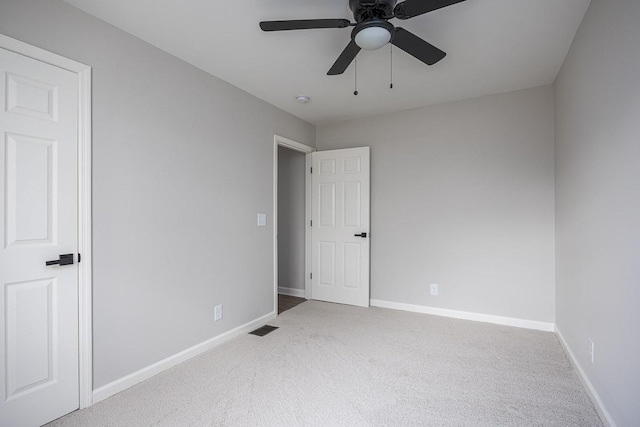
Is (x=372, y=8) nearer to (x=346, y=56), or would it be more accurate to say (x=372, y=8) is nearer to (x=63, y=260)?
(x=346, y=56)

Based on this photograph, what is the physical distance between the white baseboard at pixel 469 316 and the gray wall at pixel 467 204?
55 mm

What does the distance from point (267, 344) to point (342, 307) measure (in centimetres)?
140

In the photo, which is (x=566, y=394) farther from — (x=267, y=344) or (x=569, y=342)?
(x=267, y=344)

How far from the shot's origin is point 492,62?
2.75m

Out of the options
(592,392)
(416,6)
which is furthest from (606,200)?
(416,6)

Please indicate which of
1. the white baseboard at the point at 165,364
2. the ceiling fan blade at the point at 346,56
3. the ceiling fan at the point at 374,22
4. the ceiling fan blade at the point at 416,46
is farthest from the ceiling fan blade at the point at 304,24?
the white baseboard at the point at 165,364

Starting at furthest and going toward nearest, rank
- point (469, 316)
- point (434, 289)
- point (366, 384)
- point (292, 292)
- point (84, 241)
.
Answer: point (292, 292)
point (434, 289)
point (469, 316)
point (366, 384)
point (84, 241)

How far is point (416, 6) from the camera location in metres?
1.57

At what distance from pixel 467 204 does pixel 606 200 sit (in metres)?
1.84

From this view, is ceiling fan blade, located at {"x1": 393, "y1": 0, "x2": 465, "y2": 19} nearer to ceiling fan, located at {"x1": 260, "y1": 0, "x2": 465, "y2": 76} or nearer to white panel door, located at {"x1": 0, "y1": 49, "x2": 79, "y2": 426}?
ceiling fan, located at {"x1": 260, "y1": 0, "x2": 465, "y2": 76}

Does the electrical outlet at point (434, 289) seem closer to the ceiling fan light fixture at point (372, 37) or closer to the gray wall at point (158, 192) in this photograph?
the gray wall at point (158, 192)

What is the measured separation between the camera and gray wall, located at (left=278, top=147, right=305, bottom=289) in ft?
15.4

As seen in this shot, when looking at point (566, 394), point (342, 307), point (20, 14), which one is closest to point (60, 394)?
point (20, 14)

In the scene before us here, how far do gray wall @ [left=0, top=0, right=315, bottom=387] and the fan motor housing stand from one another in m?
1.65
